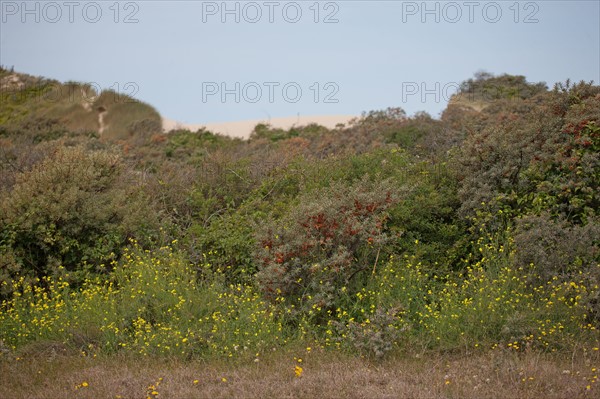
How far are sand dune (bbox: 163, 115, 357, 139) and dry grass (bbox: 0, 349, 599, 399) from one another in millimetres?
23120

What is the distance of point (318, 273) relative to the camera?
28.8 ft

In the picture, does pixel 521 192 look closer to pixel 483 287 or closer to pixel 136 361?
pixel 483 287

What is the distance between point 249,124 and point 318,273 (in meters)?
26.6

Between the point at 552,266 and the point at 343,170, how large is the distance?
15.2 ft

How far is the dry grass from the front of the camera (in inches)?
247

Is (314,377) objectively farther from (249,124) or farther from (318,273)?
(249,124)

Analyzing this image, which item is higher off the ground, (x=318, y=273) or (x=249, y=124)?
(x=249, y=124)

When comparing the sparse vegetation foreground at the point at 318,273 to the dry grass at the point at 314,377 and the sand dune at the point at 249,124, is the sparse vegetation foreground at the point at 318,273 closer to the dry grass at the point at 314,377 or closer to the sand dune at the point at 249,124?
the dry grass at the point at 314,377

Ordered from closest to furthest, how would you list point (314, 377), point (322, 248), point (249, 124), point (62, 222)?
point (314, 377) → point (322, 248) → point (62, 222) → point (249, 124)

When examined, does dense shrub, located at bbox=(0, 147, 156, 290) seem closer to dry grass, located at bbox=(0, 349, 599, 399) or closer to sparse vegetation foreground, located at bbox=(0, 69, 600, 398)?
sparse vegetation foreground, located at bbox=(0, 69, 600, 398)

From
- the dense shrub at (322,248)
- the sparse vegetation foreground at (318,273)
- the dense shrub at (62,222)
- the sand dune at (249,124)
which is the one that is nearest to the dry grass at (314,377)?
the sparse vegetation foreground at (318,273)

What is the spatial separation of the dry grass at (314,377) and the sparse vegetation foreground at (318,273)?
3cm

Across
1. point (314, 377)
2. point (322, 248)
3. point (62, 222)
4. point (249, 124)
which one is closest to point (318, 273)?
point (322, 248)

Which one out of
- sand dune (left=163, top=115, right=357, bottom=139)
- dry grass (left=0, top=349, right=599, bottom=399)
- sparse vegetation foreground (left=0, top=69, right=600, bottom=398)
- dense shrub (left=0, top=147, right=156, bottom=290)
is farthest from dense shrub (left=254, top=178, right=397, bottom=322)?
sand dune (left=163, top=115, right=357, bottom=139)
